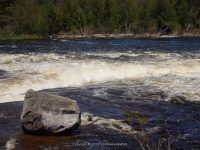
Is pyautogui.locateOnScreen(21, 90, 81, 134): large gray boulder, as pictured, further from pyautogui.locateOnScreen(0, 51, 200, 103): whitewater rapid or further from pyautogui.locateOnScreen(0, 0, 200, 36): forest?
pyautogui.locateOnScreen(0, 0, 200, 36): forest

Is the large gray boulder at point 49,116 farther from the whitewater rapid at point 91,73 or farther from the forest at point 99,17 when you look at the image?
the forest at point 99,17

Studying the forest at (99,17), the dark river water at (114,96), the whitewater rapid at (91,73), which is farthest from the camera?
the forest at (99,17)

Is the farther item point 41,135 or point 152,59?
point 152,59

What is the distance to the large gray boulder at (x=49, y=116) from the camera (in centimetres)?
1267

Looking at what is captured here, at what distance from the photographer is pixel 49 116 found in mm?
12672

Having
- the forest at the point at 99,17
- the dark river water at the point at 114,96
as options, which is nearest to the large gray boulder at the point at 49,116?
the dark river water at the point at 114,96

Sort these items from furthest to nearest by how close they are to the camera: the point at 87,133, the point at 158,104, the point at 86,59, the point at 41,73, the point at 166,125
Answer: the point at 86,59
the point at 41,73
the point at 158,104
the point at 166,125
the point at 87,133

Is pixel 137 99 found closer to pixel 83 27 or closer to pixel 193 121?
pixel 193 121

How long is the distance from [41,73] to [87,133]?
10329mm

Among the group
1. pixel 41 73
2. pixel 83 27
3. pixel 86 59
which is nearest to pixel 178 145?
pixel 41 73

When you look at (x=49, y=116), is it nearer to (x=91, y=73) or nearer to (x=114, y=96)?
(x=114, y=96)

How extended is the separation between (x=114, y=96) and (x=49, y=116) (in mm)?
5988

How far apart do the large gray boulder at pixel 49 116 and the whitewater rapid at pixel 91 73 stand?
503 centimetres

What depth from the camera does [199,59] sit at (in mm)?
30125
